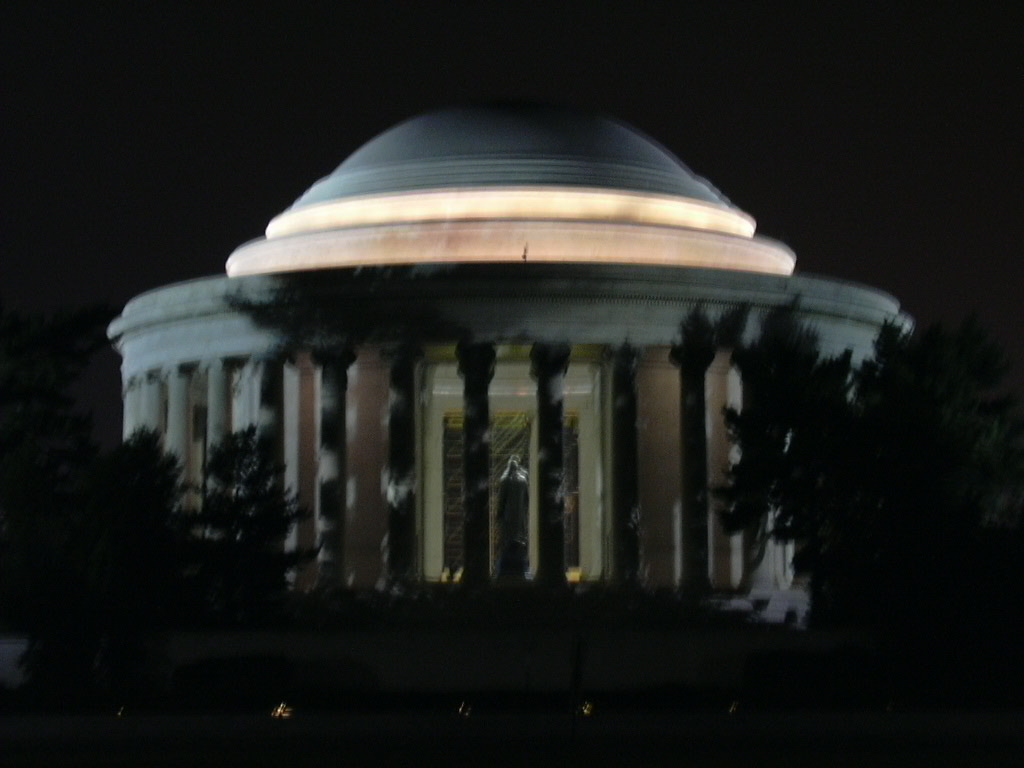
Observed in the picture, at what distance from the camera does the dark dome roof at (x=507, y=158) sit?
3425 inches

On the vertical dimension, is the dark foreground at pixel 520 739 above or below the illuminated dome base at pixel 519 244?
below

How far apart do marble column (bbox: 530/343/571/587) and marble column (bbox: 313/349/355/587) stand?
668cm

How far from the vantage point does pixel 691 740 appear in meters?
53.7

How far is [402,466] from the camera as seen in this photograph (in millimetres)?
84812

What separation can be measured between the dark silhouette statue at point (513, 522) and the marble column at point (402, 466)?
364 cm

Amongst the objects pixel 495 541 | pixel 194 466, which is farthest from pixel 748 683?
pixel 194 466

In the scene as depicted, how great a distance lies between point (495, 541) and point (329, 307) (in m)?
11.0

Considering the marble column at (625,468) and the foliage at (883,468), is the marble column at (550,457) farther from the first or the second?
the foliage at (883,468)

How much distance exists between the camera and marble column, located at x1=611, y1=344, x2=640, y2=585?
276 feet

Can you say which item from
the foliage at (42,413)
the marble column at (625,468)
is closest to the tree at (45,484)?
the foliage at (42,413)

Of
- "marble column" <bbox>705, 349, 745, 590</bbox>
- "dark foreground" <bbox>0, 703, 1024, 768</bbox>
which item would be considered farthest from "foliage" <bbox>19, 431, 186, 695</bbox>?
"marble column" <bbox>705, 349, 745, 590</bbox>

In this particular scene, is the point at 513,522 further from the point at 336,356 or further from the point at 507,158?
the point at 507,158

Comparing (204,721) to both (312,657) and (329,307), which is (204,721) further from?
(329,307)

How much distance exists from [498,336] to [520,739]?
30743 millimetres
